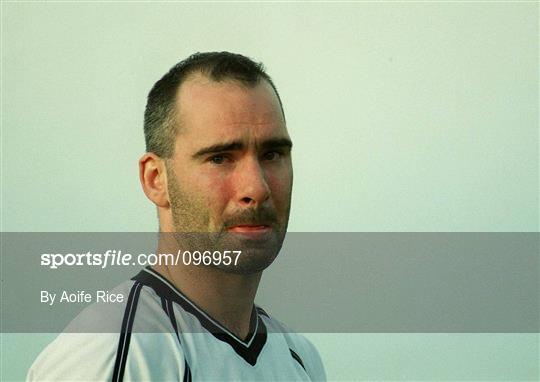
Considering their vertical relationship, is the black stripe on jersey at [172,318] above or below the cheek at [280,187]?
below

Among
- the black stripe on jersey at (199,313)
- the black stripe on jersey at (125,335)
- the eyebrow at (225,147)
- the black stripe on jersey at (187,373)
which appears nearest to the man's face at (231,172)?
the eyebrow at (225,147)

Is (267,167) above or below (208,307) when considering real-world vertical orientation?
above

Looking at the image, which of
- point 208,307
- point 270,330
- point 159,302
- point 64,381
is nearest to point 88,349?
point 64,381

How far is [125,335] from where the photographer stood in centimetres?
257

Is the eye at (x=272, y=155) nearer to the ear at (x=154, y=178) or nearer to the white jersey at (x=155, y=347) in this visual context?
the ear at (x=154, y=178)

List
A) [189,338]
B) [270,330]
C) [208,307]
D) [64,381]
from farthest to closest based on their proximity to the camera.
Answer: [270,330]
[208,307]
[189,338]
[64,381]

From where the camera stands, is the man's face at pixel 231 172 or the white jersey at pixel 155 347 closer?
the white jersey at pixel 155 347

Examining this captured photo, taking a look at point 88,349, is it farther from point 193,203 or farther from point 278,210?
point 278,210

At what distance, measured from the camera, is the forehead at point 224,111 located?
9.33 ft

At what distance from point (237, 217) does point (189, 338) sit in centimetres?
50

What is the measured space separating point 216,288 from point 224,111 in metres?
0.73

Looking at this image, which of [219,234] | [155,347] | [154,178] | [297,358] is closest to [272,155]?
[219,234]

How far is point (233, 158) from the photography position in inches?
113

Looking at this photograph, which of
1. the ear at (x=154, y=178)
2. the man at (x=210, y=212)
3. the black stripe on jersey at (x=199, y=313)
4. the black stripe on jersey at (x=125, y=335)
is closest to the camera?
the black stripe on jersey at (x=125, y=335)
